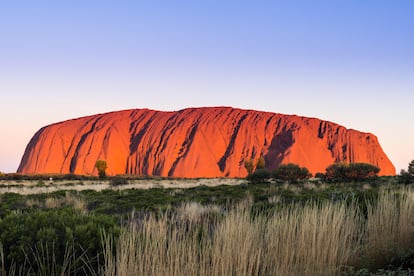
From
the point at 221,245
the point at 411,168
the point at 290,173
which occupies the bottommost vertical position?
the point at 290,173

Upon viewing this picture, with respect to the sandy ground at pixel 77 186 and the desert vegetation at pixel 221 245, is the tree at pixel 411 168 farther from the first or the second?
the desert vegetation at pixel 221 245

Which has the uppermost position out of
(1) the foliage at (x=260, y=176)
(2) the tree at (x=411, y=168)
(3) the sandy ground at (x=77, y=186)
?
(2) the tree at (x=411, y=168)

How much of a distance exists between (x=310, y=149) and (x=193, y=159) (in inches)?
1028

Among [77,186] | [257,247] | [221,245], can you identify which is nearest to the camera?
[221,245]

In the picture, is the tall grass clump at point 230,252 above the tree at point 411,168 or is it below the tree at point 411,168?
below

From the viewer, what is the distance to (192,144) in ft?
283

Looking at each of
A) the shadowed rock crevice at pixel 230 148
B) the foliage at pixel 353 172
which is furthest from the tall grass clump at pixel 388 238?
the shadowed rock crevice at pixel 230 148

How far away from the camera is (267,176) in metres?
36.9

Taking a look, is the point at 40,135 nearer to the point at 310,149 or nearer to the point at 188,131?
the point at 188,131

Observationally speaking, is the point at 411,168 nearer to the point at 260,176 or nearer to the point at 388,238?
the point at 260,176


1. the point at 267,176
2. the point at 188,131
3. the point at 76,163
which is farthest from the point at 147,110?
the point at 267,176

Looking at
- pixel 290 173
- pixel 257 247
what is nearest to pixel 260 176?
pixel 290 173

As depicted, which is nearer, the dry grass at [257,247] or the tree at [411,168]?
the dry grass at [257,247]

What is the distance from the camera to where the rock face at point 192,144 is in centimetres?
8494
